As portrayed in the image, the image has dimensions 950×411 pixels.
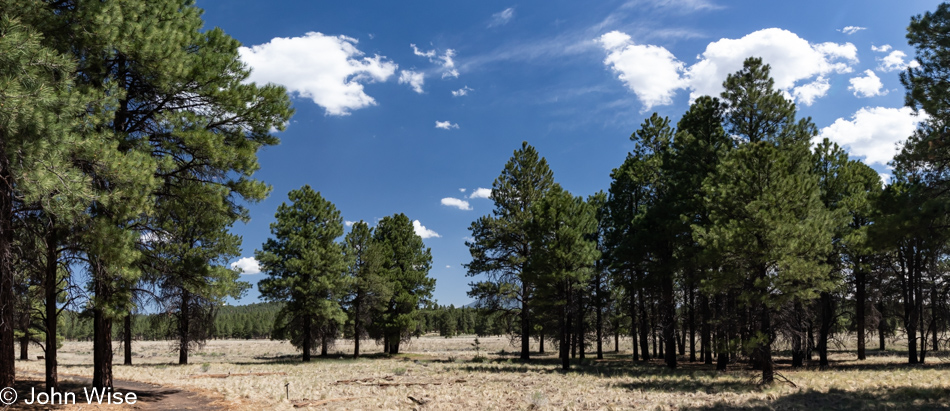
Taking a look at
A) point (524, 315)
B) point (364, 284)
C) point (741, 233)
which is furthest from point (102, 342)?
point (364, 284)

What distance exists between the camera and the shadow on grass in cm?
1209

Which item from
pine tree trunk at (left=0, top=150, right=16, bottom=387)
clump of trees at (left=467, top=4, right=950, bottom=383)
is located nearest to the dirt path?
pine tree trunk at (left=0, top=150, right=16, bottom=387)

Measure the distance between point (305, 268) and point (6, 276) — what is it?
2270cm

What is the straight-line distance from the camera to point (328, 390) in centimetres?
1570

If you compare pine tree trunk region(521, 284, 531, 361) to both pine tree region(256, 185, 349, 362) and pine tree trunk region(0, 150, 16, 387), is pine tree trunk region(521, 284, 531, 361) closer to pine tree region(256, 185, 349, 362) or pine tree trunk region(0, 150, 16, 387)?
pine tree region(256, 185, 349, 362)

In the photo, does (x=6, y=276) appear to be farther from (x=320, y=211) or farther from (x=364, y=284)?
(x=364, y=284)

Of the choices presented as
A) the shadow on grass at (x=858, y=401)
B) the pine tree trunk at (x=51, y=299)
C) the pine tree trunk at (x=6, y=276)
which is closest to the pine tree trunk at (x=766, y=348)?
the shadow on grass at (x=858, y=401)

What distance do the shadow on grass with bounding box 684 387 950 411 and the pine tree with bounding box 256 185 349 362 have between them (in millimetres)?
24527

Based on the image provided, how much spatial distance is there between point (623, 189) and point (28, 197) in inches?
1107

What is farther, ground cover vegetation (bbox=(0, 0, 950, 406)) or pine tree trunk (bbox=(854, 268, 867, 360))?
pine tree trunk (bbox=(854, 268, 867, 360))

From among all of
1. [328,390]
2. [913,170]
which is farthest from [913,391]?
[328,390]

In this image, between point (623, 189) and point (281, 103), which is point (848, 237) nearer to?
point (623, 189)

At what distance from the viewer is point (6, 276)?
865 cm

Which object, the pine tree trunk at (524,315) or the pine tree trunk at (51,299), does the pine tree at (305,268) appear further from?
the pine tree trunk at (51,299)
